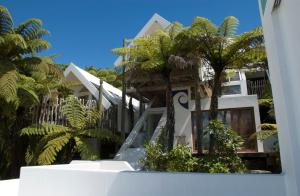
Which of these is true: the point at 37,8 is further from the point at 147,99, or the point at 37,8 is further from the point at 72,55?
the point at 147,99

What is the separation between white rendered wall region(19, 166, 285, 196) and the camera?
4.44 m

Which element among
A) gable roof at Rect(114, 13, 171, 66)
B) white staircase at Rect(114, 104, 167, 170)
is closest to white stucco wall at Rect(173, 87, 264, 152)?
white staircase at Rect(114, 104, 167, 170)

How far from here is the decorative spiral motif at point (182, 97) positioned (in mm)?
13391

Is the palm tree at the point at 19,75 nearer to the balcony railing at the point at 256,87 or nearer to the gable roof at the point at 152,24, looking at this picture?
the gable roof at the point at 152,24

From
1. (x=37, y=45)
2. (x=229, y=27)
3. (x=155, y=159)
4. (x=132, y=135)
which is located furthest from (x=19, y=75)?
(x=229, y=27)

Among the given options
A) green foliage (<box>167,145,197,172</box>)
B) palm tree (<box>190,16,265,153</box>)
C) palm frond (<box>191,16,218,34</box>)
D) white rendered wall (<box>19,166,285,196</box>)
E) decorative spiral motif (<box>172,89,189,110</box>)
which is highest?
palm frond (<box>191,16,218,34</box>)

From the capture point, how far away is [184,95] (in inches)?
543

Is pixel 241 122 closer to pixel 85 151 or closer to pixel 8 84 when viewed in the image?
pixel 85 151

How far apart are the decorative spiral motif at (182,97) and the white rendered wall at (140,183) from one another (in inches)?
326

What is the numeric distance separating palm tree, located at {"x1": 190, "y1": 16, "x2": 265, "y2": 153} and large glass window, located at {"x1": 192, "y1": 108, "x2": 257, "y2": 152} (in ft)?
7.90

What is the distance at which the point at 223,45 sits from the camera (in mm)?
10453

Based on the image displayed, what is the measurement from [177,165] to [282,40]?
15.2 feet

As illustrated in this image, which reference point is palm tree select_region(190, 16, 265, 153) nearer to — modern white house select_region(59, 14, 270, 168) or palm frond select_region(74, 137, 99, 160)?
modern white house select_region(59, 14, 270, 168)

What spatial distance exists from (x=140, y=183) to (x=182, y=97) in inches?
351
